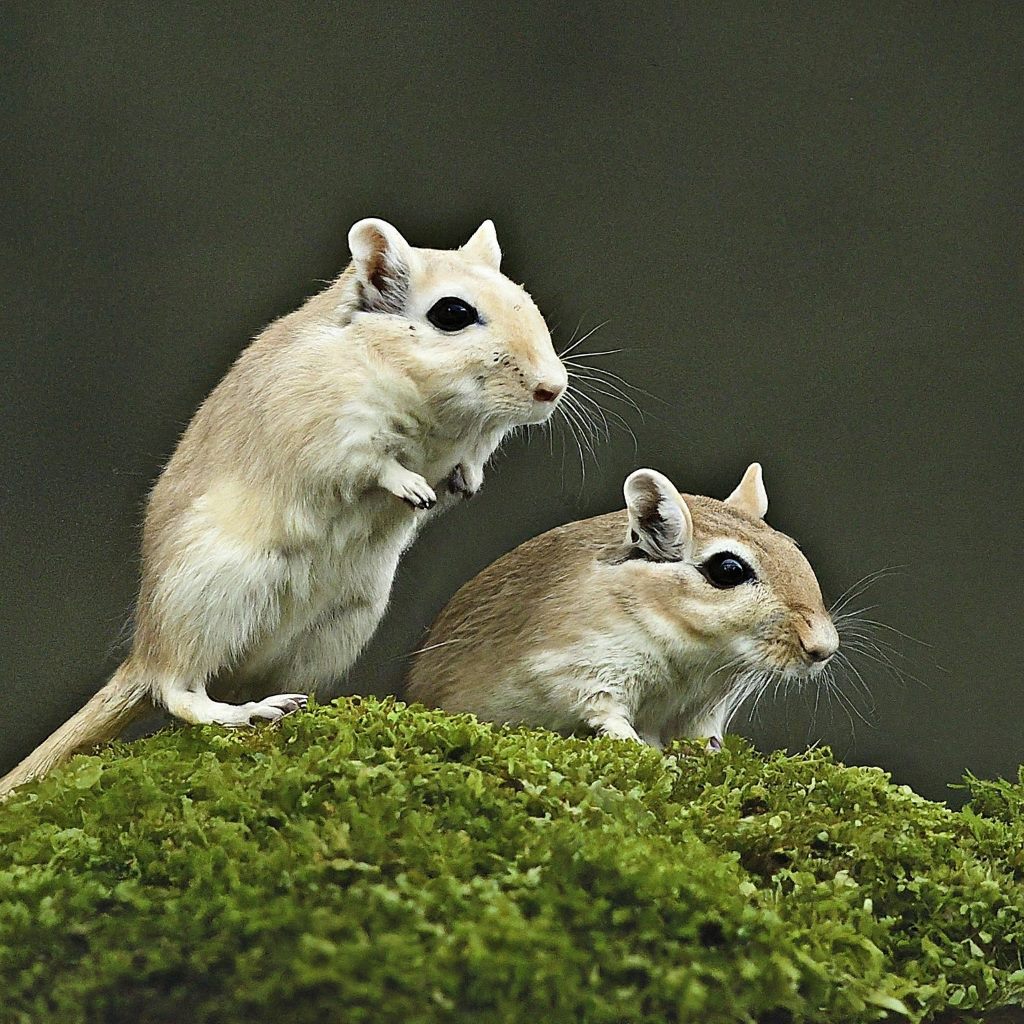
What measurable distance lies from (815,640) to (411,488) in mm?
903

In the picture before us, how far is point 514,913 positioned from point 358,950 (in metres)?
0.23

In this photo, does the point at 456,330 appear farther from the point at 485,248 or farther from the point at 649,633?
the point at 649,633

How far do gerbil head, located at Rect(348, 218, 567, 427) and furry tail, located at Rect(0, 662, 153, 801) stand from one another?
3.00 ft

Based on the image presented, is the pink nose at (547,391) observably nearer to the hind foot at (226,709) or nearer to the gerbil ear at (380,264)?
the gerbil ear at (380,264)

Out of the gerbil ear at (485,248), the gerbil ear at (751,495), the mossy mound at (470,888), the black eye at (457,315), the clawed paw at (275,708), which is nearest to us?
the mossy mound at (470,888)

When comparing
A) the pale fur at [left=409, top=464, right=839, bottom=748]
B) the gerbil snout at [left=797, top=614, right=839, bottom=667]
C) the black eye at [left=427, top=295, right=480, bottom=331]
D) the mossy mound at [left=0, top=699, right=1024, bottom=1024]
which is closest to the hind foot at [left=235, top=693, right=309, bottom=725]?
the mossy mound at [left=0, top=699, right=1024, bottom=1024]

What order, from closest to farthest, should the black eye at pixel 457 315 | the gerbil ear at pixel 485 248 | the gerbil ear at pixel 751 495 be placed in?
the black eye at pixel 457 315 → the gerbil ear at pixel 485 248 → the gerbil ear at pixel 751 495

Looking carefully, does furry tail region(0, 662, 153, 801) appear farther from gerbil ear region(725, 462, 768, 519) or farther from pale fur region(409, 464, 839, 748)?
gerbil ear region(725, 462, 768, 519)

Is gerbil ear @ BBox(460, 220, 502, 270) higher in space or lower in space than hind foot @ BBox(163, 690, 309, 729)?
higher

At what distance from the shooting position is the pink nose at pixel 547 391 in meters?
2.80

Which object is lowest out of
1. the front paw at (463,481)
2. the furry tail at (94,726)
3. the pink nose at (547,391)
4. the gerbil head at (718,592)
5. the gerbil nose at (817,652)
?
the furry tail at (94,726)

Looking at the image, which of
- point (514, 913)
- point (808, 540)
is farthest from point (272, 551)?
point (808, 540)

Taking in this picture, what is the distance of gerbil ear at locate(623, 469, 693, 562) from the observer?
3.01 metres

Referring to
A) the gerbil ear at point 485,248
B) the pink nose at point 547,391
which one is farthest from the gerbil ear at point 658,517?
the gerbil ear at point 485,248
